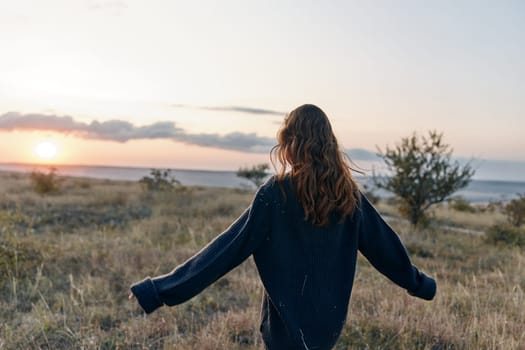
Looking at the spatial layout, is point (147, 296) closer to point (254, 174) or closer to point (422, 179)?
point (422, 179)

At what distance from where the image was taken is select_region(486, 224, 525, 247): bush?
1091cm

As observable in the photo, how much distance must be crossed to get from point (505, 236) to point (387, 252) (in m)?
9.47

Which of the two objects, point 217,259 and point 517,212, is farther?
point 517,212

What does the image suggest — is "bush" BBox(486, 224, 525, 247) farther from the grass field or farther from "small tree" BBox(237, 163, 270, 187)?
"small tree" BBox(237, 163, 270, 187)

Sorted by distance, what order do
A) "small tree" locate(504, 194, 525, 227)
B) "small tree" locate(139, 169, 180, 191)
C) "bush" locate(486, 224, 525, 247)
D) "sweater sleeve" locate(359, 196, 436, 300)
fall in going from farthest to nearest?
"small tree" locate(139, 169, 180, 191) → "small tree" locate(504, 194, 525, 227) → "bush" locate(486, 224, 525, 247) → "sweater sleeve" locate(359, 196, 436, 300)

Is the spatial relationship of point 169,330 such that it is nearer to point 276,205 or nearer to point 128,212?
point 276,205

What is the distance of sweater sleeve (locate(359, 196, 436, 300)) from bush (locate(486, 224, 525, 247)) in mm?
8769

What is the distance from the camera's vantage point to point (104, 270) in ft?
21.9

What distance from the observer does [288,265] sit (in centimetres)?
284

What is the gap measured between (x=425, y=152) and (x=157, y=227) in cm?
717

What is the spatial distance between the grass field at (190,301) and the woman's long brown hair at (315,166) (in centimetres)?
190

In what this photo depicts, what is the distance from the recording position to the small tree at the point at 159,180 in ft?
61.9

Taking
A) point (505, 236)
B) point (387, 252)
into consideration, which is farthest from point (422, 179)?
point (387, 252)

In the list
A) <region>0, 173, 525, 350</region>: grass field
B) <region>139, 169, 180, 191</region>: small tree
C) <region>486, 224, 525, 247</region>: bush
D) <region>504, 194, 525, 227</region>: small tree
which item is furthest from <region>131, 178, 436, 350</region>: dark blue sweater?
<region>139, 169, 180, 191</region>: small tree
